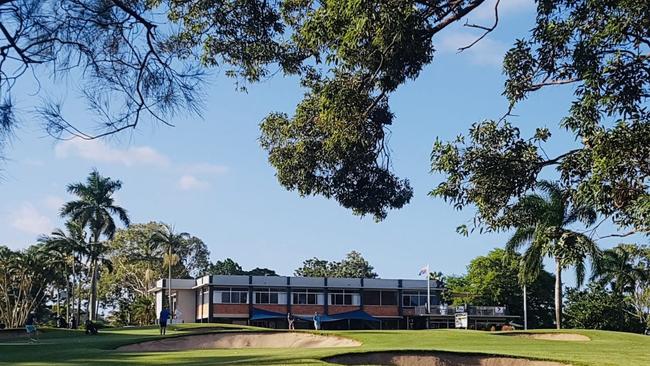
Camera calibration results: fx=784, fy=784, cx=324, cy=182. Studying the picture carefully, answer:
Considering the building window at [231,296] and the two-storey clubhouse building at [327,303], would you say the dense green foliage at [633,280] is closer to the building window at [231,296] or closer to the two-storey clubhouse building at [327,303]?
the two-storey clubhouse building at [327,303]

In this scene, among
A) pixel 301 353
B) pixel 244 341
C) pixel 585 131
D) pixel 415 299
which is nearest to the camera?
pixel 585 131

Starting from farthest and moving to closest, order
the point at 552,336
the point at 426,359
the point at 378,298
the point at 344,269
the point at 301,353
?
1. the point at 344,269
2. the point at 378,298
3. the point at 552,336
4. the point at 301,353
5. the point at 426,359

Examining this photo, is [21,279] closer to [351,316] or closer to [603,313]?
[351,316]

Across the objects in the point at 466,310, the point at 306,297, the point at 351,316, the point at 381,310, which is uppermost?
the point at 306,297

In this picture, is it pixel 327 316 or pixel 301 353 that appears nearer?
pixel 301 353

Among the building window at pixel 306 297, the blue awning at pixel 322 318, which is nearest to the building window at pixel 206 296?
the building window at pixel 306 297

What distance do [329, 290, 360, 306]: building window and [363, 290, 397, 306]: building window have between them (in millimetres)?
1074

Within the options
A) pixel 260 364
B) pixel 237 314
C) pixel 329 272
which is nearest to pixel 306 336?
pixel 260 364

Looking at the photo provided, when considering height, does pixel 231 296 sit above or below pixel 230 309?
above

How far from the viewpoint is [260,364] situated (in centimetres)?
2383

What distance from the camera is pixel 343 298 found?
86438mm

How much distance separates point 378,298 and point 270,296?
12143 mm

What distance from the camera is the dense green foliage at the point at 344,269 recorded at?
5074 inches

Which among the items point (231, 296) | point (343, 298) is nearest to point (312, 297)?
point (343, 298)
